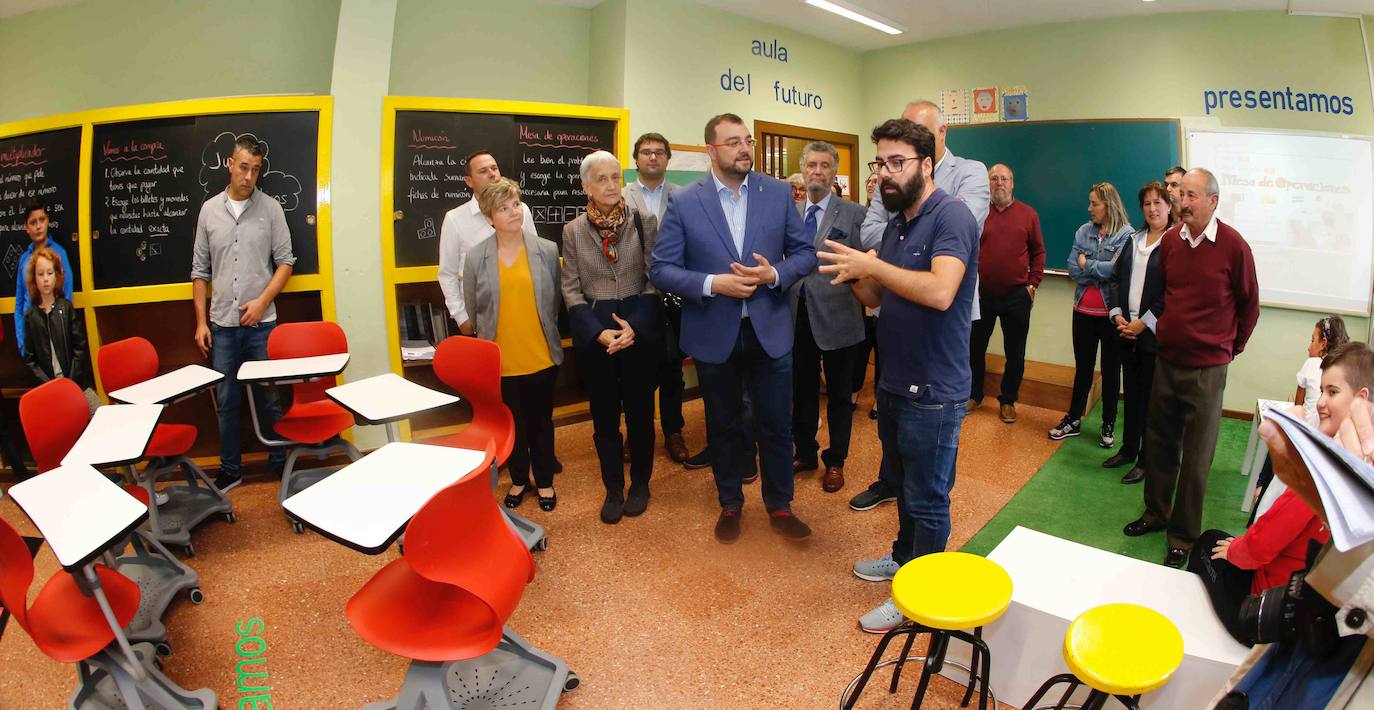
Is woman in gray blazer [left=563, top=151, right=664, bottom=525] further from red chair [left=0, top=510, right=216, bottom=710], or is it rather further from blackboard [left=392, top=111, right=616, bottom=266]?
red chair [left=0, top=510, right=216, bottom=710]

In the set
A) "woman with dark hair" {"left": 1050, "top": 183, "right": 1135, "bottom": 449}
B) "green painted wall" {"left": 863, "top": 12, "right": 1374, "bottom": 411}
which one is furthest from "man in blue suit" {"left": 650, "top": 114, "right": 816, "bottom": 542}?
"green painted wall" {"left": 863, "top": 12, "right": 1374, "bottom": 411}

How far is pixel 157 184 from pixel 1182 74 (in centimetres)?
644

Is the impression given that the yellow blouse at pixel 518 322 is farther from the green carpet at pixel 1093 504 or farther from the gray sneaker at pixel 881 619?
the green carpet at pixel 1093 504

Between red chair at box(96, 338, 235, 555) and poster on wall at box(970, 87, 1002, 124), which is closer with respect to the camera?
red chair at box(96, 338, 235, 555)

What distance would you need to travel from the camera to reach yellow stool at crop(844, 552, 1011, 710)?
64.3 inches

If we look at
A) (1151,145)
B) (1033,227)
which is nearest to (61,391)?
(1033,227)

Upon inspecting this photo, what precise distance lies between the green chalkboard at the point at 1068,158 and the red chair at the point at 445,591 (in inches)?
202

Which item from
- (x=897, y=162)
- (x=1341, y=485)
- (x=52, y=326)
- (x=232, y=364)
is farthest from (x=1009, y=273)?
(x=52, y=326)

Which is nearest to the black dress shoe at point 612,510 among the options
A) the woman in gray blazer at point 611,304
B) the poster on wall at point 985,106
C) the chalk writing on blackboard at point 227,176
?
the woman in gray blazer at point 611,304

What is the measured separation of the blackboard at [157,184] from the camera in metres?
3.73

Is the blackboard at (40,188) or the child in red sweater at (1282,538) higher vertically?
the blackboard at (40,188)

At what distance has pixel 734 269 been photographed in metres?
2.52

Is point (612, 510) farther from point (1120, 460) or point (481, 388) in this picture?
point (1120, 460)

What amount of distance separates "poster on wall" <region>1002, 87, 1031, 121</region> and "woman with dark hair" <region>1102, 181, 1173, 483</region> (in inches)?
82.4
